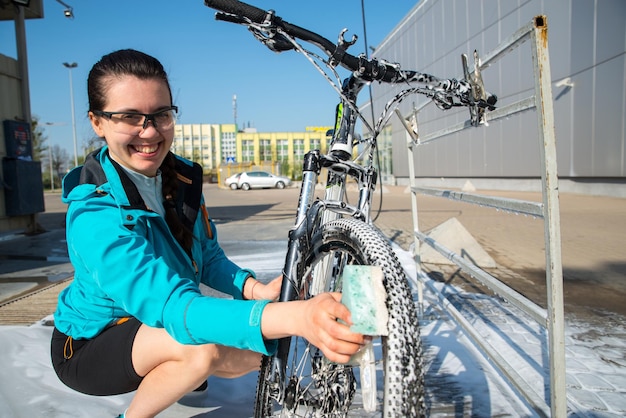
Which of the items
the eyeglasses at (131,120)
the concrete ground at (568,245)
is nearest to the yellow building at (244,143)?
the concrete ground at (568,245)

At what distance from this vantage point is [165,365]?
147 cm

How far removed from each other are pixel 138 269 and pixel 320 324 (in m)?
0.57

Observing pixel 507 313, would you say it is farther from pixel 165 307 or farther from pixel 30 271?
pixel 30 271

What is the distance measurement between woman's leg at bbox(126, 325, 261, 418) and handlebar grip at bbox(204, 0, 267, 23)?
122cm

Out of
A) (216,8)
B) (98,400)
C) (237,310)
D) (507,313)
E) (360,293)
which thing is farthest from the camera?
(507,313)

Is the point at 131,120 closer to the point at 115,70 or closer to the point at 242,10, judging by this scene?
the point at 115,70

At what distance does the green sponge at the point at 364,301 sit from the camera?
2.70ft

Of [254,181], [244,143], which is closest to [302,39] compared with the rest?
[254,181]

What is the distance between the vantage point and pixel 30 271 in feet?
16.3

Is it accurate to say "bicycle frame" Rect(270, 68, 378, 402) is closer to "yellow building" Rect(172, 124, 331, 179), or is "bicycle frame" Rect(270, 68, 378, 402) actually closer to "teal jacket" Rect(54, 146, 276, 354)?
"teal jacket" Rect(54, 146, 276, 354)

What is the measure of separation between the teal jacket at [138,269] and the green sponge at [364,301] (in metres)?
0.27

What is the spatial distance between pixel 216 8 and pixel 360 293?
4.47ft

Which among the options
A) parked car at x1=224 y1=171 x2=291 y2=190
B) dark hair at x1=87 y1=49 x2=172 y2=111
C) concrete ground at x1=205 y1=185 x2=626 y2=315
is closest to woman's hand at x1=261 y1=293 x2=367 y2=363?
dark hair at x1=87 y1=49 x2=172 y2=111

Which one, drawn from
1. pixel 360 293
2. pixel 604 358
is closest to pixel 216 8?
pixel 360 293
